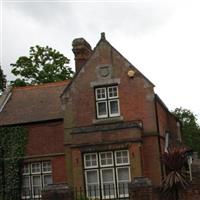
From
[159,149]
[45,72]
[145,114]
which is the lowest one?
[159,149]

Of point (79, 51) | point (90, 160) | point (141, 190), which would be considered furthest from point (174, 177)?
point (79, 51)

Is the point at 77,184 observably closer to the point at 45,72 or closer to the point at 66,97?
the point at 66,97

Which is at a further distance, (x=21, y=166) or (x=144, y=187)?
(x=21, y=166)

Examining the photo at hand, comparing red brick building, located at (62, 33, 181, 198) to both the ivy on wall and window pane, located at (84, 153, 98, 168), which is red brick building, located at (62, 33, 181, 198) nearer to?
window pane, located at (84, 153, 98, 168)

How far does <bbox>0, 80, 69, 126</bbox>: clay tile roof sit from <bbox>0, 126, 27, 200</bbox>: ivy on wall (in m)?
0.66

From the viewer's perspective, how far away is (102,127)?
2552 centimetres

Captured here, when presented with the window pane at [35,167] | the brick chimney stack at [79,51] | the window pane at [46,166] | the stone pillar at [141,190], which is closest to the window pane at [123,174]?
the window pane at [46,166]

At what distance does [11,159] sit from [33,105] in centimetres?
392

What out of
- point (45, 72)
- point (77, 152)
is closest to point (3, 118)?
point (77, 152)

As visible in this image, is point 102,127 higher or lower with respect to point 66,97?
lower

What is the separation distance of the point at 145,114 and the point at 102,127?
8.05 feet

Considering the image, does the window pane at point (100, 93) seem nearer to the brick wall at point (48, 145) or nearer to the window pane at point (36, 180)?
the brick wall at point (48, 145)

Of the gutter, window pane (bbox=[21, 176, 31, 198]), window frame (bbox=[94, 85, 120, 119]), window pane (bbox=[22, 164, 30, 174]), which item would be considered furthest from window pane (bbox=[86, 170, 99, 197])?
the gutter

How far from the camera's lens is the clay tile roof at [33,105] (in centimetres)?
2869
